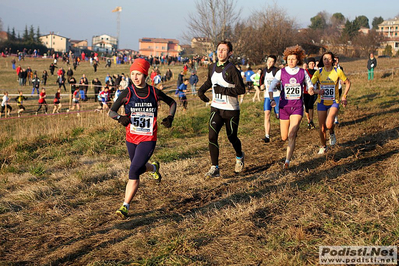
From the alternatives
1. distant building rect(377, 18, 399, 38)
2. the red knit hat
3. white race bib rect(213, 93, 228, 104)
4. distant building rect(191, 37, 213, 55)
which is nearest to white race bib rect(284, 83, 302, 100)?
white race bib rect(213, 93, 228, 104)

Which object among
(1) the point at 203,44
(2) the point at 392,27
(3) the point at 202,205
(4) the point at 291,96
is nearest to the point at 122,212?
(3) the point at 202,205

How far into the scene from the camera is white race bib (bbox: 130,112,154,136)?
533 centimetres

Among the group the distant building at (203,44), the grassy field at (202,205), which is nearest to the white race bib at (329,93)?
the grassy field at (202,205)

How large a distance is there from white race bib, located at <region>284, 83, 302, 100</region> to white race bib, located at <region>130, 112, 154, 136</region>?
9.52ft

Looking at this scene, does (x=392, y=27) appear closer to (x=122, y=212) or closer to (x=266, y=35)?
(x=266, y=35)

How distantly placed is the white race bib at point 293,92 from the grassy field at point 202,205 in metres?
1.30

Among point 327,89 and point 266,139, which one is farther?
point 266,139

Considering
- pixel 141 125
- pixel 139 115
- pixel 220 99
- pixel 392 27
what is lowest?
pixel 141 125

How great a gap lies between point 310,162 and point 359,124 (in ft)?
15.3

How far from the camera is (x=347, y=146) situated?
348 inches

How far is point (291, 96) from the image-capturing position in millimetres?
7113

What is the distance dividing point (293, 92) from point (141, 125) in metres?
3.09

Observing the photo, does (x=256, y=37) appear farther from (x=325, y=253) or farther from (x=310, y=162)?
(x=325, y=253)

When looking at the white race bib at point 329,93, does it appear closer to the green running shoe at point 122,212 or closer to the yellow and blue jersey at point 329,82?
the yellow and blue jersey at point 329,82
